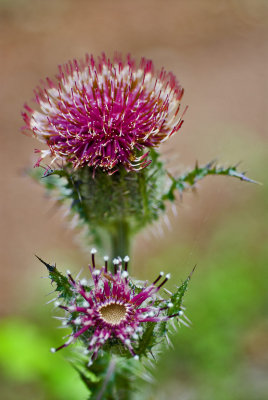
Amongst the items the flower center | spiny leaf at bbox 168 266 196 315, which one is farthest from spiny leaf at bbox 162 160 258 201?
the flower center

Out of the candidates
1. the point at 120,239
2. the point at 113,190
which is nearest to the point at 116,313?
the point at 113,190

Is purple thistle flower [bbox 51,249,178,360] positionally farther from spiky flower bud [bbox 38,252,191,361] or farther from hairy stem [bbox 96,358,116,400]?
hairy stem [bbox 96,358,116,400]

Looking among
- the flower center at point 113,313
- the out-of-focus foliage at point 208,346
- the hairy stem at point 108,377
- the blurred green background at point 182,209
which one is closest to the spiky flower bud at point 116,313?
the flower center at point 113,313

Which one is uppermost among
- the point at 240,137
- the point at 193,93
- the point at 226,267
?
the point at 193,93

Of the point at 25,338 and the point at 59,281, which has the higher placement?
the point at 25,338

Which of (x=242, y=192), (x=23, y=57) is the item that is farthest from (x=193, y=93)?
(x=23, y=57)

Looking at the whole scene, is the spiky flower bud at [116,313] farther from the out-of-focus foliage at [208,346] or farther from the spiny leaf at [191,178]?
the out-of-focus foliage at [208,346]

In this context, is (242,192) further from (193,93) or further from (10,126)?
(10,126)
